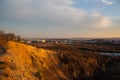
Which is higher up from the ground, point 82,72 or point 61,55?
point 61,55

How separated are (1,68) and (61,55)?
14586 millimetres

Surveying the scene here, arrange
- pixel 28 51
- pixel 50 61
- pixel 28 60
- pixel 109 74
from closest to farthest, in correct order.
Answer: pixel 28 60
pixel 28 51
pixel 50 61
pixel 109 74

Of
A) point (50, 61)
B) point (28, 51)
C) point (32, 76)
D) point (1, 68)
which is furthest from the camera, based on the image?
point (50, 61)

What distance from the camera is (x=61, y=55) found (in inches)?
1355

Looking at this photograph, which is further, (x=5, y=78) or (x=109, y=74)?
(x=109, y=74)

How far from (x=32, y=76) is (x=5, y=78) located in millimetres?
3445

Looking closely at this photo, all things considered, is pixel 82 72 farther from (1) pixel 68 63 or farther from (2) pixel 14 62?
(2) pixel 14 62

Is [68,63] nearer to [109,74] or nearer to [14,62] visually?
[109,74]

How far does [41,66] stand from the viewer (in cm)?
2762

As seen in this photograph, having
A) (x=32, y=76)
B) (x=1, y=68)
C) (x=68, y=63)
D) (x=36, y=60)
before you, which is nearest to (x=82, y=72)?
(x=68, y=63)

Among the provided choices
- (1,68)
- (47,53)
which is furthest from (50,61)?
(1,68)

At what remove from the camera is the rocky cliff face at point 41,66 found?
851 inches

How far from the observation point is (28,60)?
2648 centimetres

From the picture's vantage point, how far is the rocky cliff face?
851 inches
